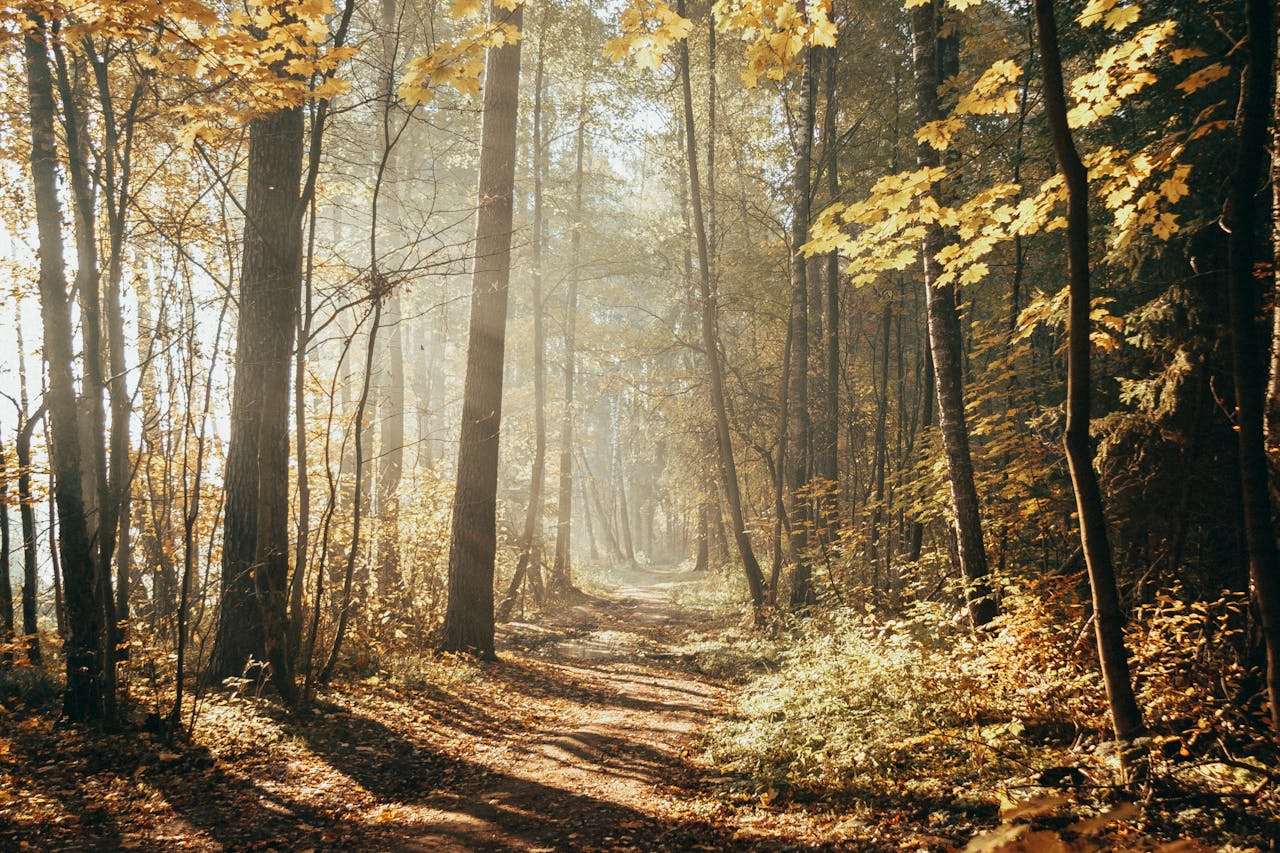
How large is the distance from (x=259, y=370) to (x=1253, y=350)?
7.68 metres

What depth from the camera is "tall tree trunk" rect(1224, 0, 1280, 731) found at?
297cm

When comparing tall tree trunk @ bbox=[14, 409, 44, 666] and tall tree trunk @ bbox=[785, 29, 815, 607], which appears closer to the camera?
tall tree trunk @ bbox=[14, 409, 44, 666]

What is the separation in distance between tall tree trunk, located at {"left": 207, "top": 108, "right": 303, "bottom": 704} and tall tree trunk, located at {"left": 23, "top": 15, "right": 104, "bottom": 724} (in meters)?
1.15

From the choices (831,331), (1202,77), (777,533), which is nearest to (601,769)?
(1202,77)

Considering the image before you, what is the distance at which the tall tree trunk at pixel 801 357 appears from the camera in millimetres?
11758

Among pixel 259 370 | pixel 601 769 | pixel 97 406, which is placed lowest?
pixel 601 769

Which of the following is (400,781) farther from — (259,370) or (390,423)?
(390,423)

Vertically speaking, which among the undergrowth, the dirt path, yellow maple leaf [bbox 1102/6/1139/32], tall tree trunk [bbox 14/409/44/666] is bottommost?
the dirt path

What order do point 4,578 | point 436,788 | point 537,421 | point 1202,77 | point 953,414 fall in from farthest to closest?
point 537,421
point 4,578
point 953,414
point 436,788
point 1202,77

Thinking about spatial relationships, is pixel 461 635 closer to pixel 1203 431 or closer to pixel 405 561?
pixel 405 561

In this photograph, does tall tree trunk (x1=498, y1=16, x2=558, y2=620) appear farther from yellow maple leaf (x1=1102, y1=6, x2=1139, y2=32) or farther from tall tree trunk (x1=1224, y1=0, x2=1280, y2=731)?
tall tree trunk (x1=1224, y1=0, x2=1280, y2=731)

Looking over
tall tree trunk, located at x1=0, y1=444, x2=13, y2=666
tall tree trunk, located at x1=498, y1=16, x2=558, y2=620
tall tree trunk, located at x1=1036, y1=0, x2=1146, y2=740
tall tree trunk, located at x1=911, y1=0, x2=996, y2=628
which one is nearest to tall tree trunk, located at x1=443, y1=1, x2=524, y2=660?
tall tree trunk, located at x1=498, y1=16, x2=558, y2=620

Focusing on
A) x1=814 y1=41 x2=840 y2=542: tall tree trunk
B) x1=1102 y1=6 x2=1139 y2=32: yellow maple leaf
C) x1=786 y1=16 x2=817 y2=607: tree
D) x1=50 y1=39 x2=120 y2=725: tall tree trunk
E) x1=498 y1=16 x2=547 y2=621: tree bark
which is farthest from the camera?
x1=498 y1=16 x2=547 y2=621: tree bark

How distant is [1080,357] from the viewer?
3.40 m
